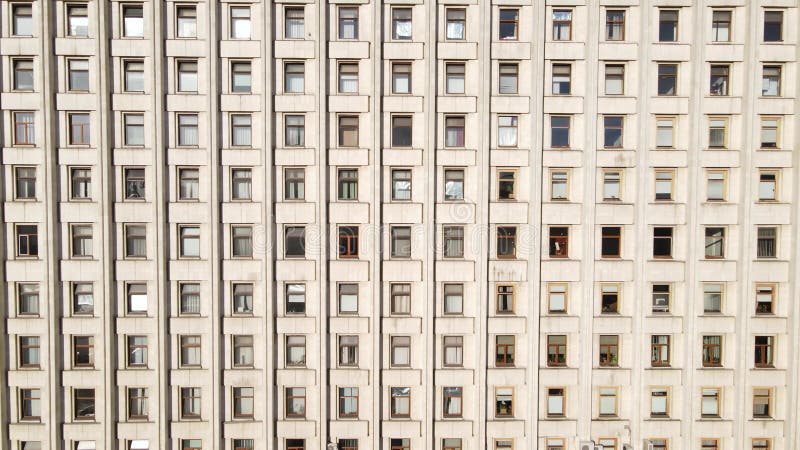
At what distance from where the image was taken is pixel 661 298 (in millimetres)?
17844

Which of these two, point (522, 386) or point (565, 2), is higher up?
point (565, 2)

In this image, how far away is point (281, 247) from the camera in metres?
17.3

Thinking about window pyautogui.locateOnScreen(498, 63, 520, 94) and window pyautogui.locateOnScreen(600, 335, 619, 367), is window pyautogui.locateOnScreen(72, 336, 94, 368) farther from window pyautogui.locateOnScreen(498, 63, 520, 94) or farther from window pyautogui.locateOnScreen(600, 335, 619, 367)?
window pyautogui.locateOnScreen(600, 335, 619, 367)

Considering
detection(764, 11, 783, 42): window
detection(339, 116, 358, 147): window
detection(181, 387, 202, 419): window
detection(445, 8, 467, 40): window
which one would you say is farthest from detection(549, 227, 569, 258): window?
detection(181, 387, 202, 419): window

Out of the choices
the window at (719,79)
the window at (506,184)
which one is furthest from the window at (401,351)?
the window at (719,79)

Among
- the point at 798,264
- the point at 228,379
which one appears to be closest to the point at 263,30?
the point at 228,379

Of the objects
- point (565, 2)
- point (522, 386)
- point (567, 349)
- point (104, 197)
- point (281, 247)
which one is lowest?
point (522, 386)

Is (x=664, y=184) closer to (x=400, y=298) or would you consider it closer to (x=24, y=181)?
(x=400, y=298)

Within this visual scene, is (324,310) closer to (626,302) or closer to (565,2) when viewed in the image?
(626,302)

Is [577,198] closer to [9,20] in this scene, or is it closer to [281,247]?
[281,247]

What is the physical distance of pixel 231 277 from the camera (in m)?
17.4

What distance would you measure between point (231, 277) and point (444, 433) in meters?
11.4

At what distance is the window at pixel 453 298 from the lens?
17.8m

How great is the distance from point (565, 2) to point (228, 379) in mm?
21635
